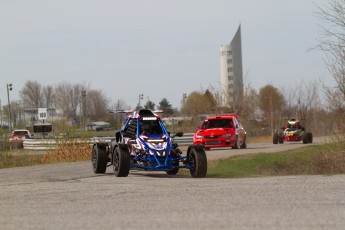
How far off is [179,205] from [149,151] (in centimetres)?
688

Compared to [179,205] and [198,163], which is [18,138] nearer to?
[198,163]

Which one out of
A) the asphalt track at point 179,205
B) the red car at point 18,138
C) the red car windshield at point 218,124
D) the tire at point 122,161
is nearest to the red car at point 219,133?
the red car windshield at point 218,124

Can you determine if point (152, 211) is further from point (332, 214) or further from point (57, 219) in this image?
point (332, 214)

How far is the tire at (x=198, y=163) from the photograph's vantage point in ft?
56.0

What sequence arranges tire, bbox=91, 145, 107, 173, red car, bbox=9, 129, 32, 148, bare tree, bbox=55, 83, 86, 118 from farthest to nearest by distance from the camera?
bare tree, bbox=55, 83, 86, 118 → red car, bbox=9, 129, 32, 148 → tire, bbox=91, 145, 107, 173

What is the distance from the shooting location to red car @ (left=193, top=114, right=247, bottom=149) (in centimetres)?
3183

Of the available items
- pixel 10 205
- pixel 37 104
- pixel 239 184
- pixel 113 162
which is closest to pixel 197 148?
pixel 113 162

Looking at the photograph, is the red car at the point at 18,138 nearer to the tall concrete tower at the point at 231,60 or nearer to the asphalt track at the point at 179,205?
the asphalt track at the point at 179,205

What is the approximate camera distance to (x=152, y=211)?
988cm

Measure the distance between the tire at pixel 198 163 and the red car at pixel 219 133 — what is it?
14291mm

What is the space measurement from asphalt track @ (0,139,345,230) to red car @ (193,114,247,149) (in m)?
17.0

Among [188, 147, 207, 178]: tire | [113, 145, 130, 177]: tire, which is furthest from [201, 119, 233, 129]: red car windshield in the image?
[113, 145, 130, 177]: tire

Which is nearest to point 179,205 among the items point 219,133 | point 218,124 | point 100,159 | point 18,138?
point 100,159

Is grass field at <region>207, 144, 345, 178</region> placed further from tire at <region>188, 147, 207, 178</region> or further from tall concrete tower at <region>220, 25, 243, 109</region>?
tall concrete tower at <region>220, 25, 243, 109</region>
